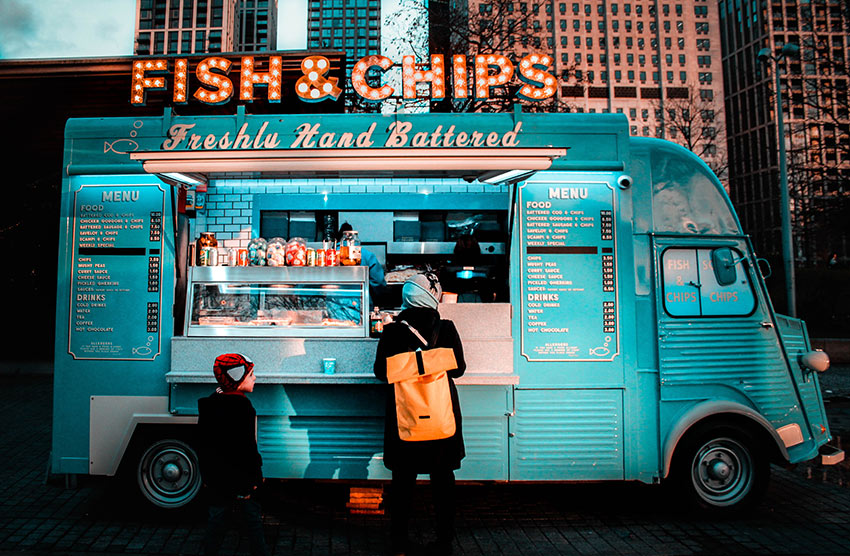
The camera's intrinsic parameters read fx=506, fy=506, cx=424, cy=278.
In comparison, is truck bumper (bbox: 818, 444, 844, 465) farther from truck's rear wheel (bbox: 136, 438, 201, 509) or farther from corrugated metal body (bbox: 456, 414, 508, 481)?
truck's rear wheel (bbox: 136, 438, 201, 509)

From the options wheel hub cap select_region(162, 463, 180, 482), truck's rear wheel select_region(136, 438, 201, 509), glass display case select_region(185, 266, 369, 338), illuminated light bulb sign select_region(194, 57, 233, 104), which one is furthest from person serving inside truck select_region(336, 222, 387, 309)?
wheel hub cap select_region(162, 463, 180, 482)

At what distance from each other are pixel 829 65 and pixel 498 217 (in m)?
20.0

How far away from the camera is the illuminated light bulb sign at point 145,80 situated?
531 centimetres

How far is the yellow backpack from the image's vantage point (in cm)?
333

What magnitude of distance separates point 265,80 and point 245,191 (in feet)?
4.07

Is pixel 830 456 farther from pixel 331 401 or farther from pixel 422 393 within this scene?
pixel 331 401

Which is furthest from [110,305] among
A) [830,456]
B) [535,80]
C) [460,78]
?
[830,456]

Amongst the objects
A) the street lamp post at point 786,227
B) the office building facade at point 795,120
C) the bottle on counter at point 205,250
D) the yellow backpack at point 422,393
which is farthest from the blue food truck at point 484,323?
the office building facade at point 795,120

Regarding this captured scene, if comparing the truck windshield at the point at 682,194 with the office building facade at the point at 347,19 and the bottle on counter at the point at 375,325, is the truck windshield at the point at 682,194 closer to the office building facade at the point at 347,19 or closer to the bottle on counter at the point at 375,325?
the bottle on counter at the point at 375,325

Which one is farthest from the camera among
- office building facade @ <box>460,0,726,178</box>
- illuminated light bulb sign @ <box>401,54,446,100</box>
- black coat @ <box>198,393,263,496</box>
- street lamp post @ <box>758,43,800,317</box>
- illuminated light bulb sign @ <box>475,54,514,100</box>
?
office building facade @ <box>460,0,726,178</box>

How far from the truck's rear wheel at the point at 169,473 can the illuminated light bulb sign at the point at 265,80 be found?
3.48m

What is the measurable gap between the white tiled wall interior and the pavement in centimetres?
261

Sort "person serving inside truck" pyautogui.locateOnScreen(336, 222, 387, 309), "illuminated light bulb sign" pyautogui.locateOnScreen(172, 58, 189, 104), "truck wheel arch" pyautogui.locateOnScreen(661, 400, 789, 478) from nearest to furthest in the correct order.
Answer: "truck wheel arch" pyautogui.locateOnScreen(661, 400, 789, 478), "person serving inside truck" pyautogui.locateOnScreen(336, 222, 387, 309), "illuminated light bulb sign" pyautogui.locateOnScreen(172, 58, 189, 104)

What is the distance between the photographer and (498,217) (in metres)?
6.23
